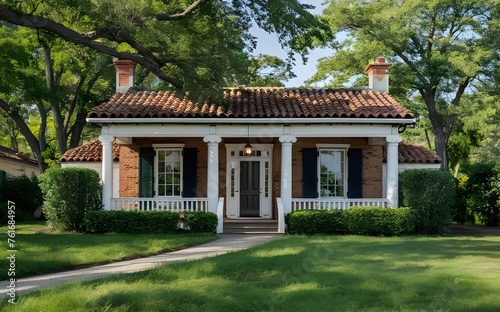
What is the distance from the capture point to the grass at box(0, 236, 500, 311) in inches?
280

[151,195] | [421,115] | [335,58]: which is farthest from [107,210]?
[421,115]

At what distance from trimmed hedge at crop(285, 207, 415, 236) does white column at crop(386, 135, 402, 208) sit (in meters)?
0.74

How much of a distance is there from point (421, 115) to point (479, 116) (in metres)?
6.81

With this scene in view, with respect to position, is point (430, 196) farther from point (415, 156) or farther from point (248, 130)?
point (248, 130)

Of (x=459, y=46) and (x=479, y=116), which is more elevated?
(x=459, y=46)

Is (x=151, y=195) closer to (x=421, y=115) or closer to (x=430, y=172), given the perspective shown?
(x=430, y=172)

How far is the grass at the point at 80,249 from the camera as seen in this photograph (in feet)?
34.4

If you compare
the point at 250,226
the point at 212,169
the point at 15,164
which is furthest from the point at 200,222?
the point at 15,164

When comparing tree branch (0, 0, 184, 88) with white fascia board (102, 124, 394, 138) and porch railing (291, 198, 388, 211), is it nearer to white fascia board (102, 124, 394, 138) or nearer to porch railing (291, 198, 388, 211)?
white fascia board (102, 124, 394, 138)

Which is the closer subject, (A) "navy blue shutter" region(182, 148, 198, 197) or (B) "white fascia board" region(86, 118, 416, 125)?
(B) "white fascia board" region(86, 118, 416, 125)

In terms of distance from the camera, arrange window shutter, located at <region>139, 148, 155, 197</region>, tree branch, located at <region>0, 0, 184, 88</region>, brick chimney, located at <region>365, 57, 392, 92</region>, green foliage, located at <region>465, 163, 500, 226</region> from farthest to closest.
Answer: green foliage, located at <region>465, 163, 500, 226</region>, brick chimney, located at <region>365, 57, 392, 92</region>, window shutter, located at <region>139, 148, 155, 197</region>, tree branch, located at <region>0, 0, 184, 88</region>

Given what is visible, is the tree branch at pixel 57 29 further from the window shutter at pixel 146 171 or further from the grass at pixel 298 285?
the grass at pixel 298 285

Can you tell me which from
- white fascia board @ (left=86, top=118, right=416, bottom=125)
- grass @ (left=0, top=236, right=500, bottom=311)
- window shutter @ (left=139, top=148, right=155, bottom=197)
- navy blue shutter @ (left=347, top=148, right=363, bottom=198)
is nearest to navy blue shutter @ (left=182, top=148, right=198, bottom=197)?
window shutter @ (left=139, top=148, right=155, bottom=197)

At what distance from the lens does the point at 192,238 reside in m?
15.1
